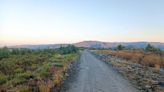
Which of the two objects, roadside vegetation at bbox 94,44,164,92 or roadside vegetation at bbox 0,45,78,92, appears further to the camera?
roadside vegetation at bbox 94,44,164,92

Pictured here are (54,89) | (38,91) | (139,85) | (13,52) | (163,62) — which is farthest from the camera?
(13,52)

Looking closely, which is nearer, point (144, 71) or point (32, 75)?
point (32, 75)

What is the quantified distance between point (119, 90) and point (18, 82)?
698 cm

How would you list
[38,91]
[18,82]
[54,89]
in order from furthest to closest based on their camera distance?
[18,82]
[54,89]
[38,91]

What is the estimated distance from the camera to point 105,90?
→ 13453 mm

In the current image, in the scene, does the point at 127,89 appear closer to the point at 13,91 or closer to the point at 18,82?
the point at 13,91

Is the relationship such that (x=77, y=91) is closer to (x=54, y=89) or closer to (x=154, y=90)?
(x=54, y=89)

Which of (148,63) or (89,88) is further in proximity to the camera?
(148,63)

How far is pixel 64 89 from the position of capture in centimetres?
1377

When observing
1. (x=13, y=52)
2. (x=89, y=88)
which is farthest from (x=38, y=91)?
(x=13, y=52)

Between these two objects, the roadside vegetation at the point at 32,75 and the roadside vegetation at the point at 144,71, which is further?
the roadside vegetation at the point at 144,71

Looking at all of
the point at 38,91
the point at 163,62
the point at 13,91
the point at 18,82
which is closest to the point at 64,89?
the point at 38,91

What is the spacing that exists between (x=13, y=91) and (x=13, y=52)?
A: 7454 cm

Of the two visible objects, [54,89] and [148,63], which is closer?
[54,89]
